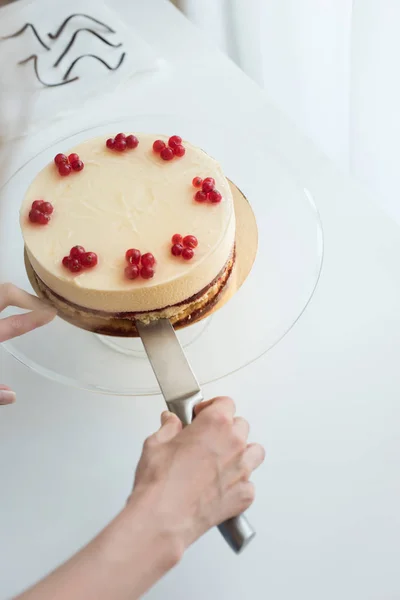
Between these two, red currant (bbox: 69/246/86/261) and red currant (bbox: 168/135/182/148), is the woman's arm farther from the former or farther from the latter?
red currant (bbox: 168/135/182/148)

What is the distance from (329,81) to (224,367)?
810mm

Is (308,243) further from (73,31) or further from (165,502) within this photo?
(73,31)

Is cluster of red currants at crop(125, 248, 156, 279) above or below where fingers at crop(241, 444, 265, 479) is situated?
above

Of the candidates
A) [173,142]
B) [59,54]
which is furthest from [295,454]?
[59,54]

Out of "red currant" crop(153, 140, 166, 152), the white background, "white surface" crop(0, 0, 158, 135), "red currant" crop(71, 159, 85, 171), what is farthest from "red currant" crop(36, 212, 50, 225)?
the white background

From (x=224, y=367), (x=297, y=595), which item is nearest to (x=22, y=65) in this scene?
(x=224, y=367)

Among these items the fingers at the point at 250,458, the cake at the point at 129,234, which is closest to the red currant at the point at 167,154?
the cake at the point at 129,234

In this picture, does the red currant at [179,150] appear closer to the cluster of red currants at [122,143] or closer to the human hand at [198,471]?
the cluster of red currants at [122,143]

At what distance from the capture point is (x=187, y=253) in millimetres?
878

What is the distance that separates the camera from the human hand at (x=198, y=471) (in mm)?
745

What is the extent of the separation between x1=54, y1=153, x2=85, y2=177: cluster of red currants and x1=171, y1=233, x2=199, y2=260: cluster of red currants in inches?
8.0

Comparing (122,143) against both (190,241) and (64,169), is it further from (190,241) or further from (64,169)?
(190,241)

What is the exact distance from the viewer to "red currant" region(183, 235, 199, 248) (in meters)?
0.89

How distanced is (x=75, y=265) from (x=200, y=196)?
0.20 m
